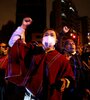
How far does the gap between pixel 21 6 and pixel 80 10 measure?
12.1 feet

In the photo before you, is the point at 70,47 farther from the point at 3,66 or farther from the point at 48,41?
→ the point at 3,66

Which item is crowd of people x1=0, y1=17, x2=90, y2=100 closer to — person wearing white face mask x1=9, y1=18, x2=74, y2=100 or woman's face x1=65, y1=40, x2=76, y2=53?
person wearing white face mask x1=9, y1=18, x2=74, y2=100

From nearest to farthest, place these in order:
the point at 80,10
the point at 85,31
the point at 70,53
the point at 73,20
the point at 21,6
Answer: the point at 70,53 < the point at 21,6 < the point at 73,20 < the point at 80,10 < the point at 85,31

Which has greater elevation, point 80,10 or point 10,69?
point 80,10

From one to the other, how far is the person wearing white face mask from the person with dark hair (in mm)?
1041

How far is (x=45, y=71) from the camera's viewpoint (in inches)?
167

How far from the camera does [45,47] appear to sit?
4461 millimetres

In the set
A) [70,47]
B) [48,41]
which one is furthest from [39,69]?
[70,47]

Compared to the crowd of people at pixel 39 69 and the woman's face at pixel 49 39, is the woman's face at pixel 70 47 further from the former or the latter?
the woman's face at pixel 49 39

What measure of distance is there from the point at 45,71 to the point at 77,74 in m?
1.31

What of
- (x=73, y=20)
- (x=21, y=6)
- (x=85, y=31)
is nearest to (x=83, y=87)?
(x=21, y=6)

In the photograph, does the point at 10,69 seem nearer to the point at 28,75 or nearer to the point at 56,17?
the point at 28,75

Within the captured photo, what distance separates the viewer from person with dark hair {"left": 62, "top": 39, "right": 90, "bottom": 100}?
211 inches

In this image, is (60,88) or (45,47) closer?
(60,88)
